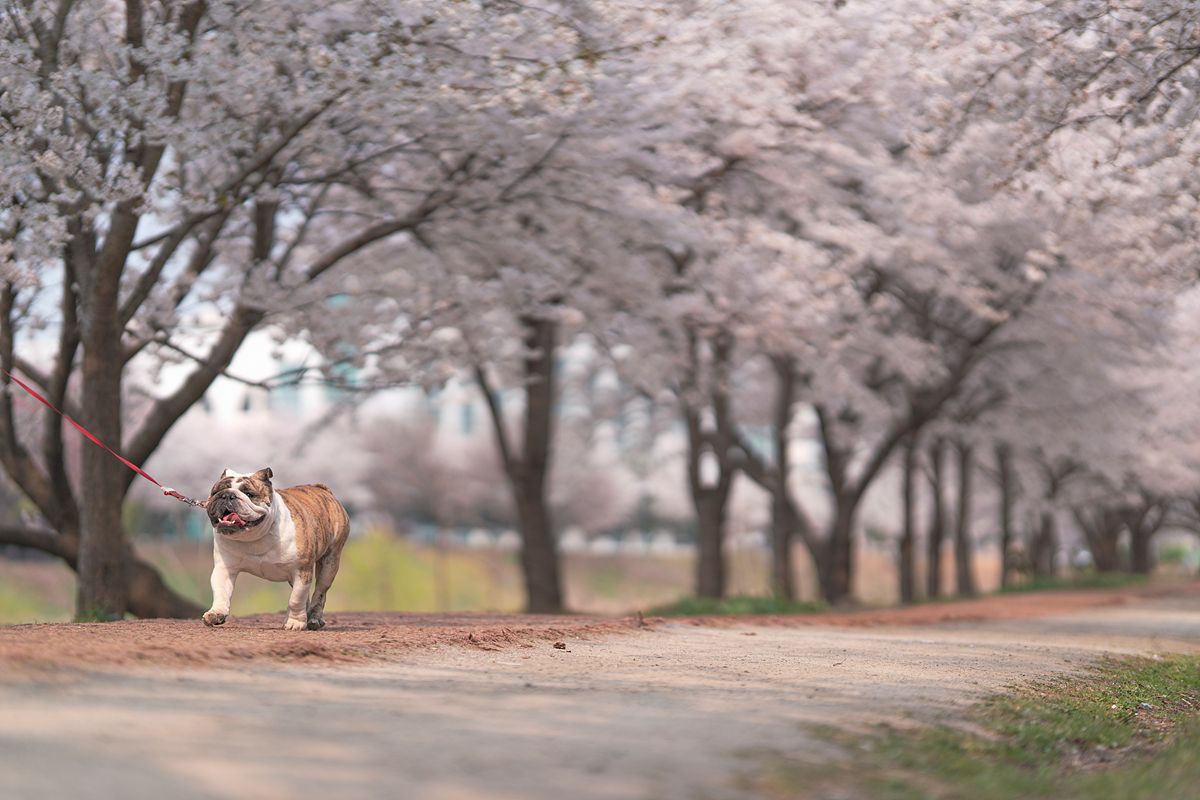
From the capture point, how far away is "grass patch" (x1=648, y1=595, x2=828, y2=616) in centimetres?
1545

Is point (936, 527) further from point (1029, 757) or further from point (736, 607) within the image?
point (1029, 757)

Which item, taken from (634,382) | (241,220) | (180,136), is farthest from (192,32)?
(634,382)

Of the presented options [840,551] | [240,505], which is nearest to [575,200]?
[240,505]

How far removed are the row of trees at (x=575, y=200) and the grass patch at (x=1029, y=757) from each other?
575 cm

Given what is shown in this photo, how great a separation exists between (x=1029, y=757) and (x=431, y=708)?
257cm

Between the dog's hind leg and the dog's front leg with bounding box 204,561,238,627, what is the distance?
66 cm

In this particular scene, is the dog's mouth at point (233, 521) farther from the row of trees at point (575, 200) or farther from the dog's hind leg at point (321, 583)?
the row of trees at point (575, 200)

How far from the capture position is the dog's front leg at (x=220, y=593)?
25.1ft

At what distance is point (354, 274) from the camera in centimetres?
1800

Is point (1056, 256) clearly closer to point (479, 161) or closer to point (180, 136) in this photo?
point (479, 161)

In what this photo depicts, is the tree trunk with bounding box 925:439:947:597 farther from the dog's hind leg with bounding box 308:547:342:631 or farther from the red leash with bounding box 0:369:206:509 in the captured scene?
the dog's hind leg with bounding box 308:547:342:631

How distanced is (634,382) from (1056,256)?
7.84 metres

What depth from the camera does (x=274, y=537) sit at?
7.42m

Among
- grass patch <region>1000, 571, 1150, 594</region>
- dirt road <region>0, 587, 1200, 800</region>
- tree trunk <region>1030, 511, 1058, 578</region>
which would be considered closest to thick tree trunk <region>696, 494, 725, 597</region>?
grass patch <region>1000, 571, 1150, 594</region>
